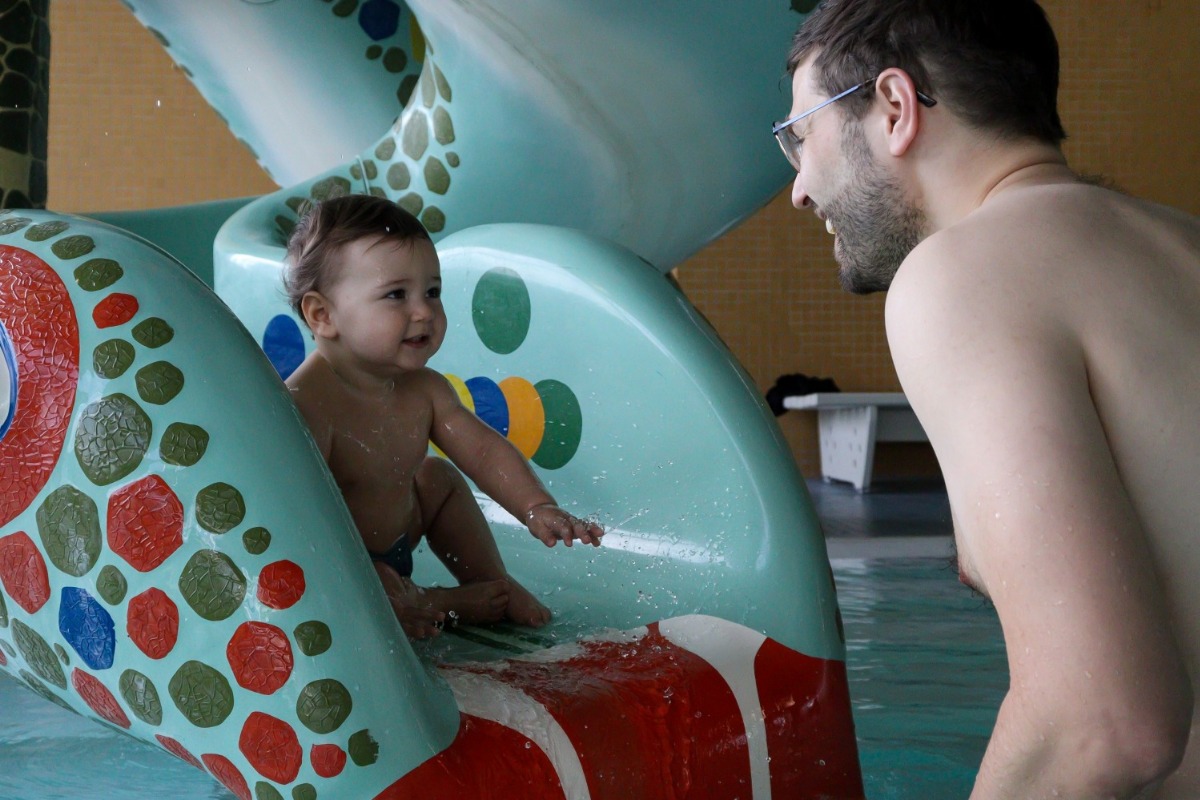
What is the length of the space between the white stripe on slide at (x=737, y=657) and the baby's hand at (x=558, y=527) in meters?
0.14

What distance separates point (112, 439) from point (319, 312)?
526 millimetres

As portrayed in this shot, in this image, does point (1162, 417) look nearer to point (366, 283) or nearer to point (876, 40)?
point (876, 40)

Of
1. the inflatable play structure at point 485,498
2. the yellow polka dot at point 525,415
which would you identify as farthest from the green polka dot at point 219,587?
the yellow polka dot at point 525,415

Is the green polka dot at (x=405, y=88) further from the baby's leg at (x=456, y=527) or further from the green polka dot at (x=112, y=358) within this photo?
the green polka dot at (x=112, y=358)

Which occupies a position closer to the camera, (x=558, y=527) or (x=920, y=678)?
(x=558, y=527)

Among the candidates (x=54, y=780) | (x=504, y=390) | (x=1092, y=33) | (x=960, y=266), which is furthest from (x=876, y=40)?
(x=1092, y=33)

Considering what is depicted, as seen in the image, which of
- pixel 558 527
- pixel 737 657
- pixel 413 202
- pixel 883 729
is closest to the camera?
pixel 737 657

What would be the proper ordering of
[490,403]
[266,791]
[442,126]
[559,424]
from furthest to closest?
[442,126], [490,403], [559,424], [266,791]

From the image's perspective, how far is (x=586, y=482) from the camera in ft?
5.91

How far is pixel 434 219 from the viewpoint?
2439 mm

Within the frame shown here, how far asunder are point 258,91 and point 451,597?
174 cm

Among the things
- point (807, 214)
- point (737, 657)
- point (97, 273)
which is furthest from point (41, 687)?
point (807, 214)

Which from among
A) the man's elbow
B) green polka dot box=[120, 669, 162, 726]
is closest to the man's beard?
the man's elbow

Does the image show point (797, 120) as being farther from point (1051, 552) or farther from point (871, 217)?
point (1051, 552)
